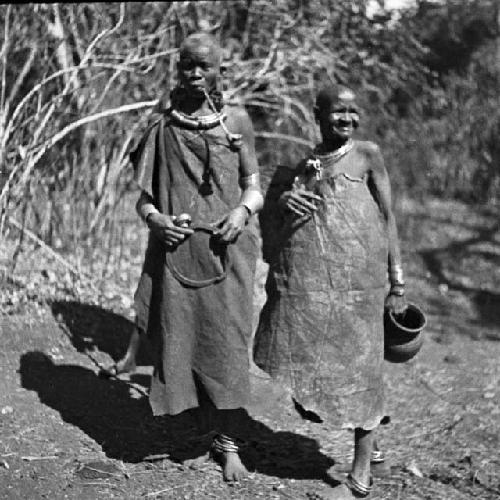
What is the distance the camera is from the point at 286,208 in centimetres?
429

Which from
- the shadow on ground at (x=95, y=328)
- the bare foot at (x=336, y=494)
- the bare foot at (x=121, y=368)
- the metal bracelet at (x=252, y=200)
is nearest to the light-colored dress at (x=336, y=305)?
the metal bracelet at (x=252, y=200)

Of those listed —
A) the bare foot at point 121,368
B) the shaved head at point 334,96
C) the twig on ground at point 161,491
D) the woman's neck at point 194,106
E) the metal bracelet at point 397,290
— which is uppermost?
the shaved head at point 334,96

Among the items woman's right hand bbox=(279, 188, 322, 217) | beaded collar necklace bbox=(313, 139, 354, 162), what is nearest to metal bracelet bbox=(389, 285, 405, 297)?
woman's right hand bbox=(279, 188, 322, 217)

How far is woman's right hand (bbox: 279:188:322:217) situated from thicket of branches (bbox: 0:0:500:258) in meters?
0.98

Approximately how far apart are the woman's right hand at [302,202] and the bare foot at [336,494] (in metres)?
1.18

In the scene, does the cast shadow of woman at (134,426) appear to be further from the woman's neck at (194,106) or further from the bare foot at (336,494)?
the woman's neck at (194,106)

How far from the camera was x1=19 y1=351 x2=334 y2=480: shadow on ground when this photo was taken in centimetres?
479

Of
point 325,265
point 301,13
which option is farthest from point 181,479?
point 301,13

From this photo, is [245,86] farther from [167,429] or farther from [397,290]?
[397,290]

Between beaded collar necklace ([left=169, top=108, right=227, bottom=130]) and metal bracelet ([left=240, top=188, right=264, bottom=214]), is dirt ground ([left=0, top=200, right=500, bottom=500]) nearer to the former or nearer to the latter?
metal bracelet ([left=240, top=188, right=264, bottom=214])

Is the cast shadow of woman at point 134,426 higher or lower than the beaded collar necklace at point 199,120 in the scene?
lower

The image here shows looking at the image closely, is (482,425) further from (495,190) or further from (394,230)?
(495,190)

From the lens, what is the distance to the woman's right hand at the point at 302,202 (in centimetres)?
423

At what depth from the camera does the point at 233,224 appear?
13.9ft
